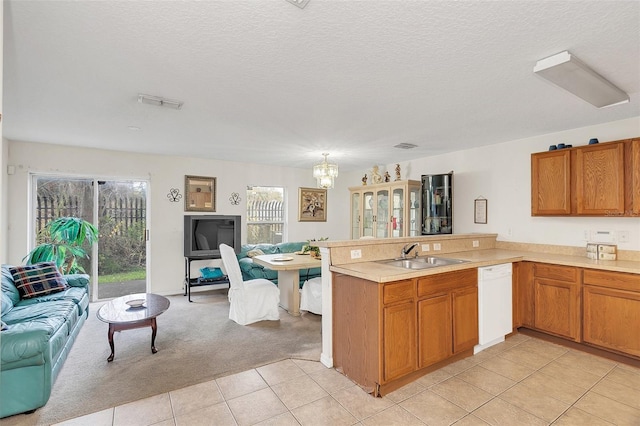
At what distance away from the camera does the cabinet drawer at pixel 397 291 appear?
2430 mm

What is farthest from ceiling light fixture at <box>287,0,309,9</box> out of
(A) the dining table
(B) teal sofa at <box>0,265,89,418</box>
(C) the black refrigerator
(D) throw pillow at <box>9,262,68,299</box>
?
(D) throw pillow at <box>9,262,68,299</box>

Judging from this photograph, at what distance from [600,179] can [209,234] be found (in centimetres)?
526

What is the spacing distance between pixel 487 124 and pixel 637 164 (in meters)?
1.36

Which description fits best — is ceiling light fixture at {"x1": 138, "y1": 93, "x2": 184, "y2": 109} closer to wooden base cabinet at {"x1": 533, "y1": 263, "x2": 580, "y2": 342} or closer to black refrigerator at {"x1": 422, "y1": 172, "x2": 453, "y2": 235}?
black refrigerator at {"x1": 422, "y1": 172, "x2": 453, "y2": 235}

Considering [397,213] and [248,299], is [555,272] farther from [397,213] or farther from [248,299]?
[248,299]

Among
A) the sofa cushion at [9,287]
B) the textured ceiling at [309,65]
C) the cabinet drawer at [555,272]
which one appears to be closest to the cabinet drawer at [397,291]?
the textured ceiling at [309,65]

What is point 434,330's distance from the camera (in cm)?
274

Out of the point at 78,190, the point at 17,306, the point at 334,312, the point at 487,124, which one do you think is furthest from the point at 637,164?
the point at 78,190

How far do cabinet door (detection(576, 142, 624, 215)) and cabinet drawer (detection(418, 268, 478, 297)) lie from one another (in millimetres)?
1483

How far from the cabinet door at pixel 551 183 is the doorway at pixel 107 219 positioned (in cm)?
558

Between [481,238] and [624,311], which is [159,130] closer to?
[481,238]

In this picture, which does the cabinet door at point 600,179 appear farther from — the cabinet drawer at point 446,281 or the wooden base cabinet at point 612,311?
the cabinet drawer at point 446,281

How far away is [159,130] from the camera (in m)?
3.80

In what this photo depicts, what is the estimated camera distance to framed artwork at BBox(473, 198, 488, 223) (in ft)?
15.1
